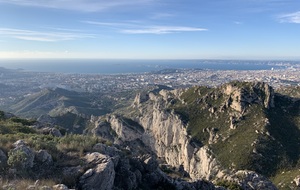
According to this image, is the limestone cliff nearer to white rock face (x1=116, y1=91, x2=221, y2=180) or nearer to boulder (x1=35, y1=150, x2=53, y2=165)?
white rock face (x1=116, y1=91, x2=221, y2=180)

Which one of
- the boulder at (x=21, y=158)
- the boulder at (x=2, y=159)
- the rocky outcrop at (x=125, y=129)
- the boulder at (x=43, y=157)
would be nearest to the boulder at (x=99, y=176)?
the boulder at (x=43, y=157)

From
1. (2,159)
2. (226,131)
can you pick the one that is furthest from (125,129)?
(2,159)

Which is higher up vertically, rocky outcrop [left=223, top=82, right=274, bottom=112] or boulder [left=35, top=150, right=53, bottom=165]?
boulder [left=35, top=150, right=53, bottom=165]

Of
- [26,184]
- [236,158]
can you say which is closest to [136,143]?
[236,158]

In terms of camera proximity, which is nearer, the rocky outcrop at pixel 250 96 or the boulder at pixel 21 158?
the boulder at pixel 21 158

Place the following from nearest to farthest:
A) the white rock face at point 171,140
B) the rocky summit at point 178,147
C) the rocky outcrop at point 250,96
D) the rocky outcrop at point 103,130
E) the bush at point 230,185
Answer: the rocky summit at point 178,147 → the bush at point 230,185 → the white rock face at point 171,140 → the rocky outcrop at point 250,96 → the rocky outcrop at point 103,130

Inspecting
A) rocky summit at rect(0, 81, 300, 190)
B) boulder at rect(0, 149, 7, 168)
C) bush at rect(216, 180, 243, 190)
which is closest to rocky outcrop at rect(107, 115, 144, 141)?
rocky summit at rect(0, 81, 300, 190)

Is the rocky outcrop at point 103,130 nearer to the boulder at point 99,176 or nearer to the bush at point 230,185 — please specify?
the bush at point 230,185

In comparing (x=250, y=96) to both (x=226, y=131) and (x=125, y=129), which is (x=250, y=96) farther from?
(x=125, y=129)

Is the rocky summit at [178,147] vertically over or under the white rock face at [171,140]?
over
